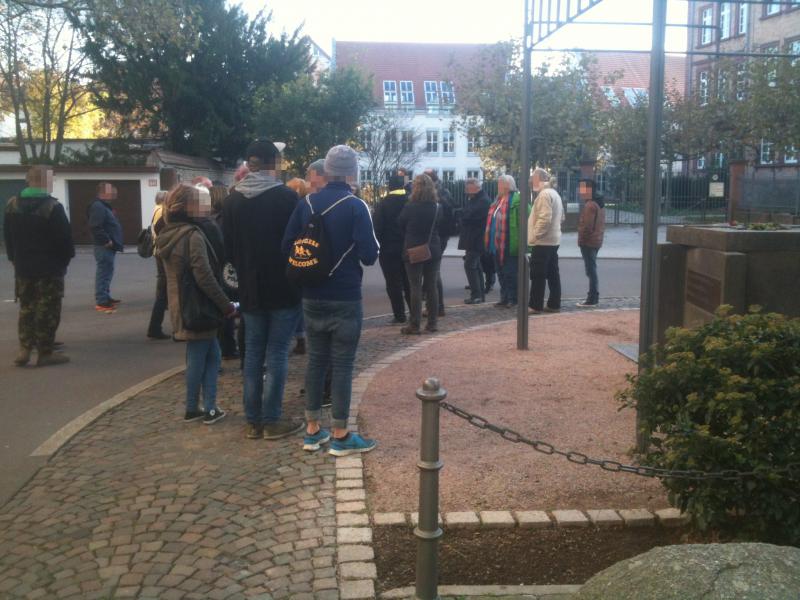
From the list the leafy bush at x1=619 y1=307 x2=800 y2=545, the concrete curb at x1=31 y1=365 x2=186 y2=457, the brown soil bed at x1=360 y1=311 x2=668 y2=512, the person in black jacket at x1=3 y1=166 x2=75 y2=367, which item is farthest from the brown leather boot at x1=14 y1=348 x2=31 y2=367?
the leafy bush at x1=619 y1=307 x2=800 y2=545

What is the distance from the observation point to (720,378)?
381 centimetres

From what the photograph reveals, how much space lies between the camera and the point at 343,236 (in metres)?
5.38

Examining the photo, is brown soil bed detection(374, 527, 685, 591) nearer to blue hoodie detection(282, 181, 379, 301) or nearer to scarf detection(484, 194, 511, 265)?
blue hoodie detection(282, 181, 379, 301)

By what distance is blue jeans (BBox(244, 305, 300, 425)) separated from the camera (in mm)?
5812

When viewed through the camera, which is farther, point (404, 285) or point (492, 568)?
point (404, 285)

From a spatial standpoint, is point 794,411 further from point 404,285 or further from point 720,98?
point 720,98

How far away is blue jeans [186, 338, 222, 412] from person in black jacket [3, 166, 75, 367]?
284cm

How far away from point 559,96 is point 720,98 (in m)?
6.76

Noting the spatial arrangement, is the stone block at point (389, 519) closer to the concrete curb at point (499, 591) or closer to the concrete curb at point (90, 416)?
the concrete curb at point (499, 591)

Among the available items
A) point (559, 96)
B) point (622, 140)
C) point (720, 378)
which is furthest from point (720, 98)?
point (720, 378)

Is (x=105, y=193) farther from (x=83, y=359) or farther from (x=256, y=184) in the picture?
(x=256, y=184)

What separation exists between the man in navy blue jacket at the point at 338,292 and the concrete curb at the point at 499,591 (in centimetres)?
184

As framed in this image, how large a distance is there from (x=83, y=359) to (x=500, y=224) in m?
5.64

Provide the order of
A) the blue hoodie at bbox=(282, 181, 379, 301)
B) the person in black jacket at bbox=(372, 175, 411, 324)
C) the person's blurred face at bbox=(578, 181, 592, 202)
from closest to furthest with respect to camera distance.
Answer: the blue hoodie at bbox=(282, 181, 379, 301)
the person in black jacket at bbox=(372, 175, 411, 324)
the person's blurred face at bbox=(578, 181, 592, 202)
